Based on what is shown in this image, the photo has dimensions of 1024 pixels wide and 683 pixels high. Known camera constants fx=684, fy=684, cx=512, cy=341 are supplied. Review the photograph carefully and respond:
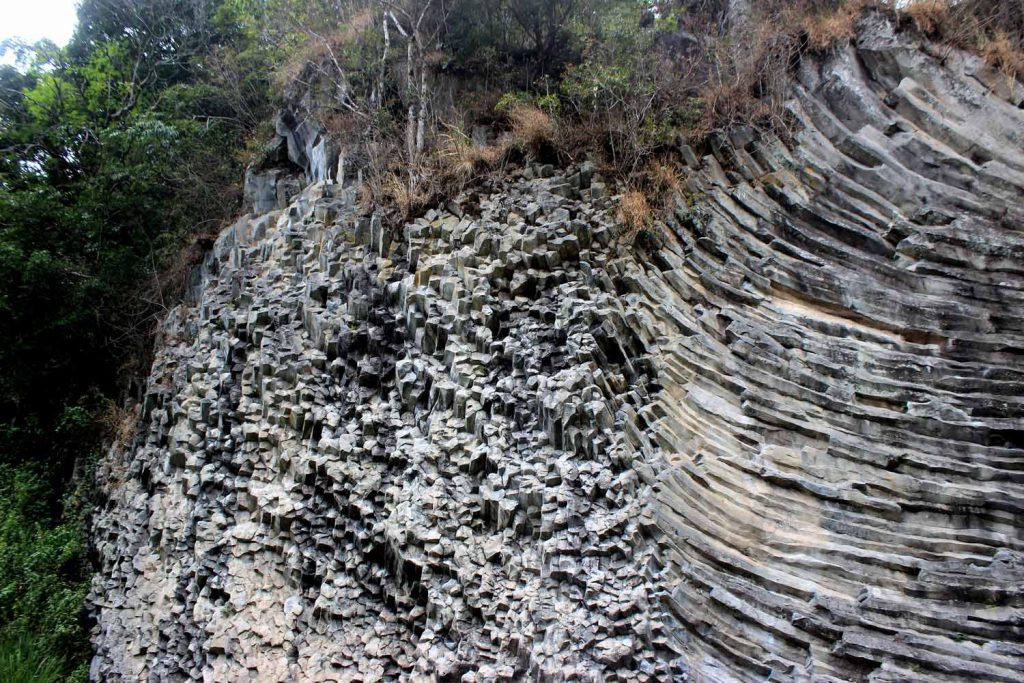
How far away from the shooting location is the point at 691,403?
676 cm

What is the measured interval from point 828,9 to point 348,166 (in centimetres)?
747

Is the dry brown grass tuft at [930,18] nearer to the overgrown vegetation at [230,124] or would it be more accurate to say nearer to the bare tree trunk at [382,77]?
the overgrown vegetation at [230,124]

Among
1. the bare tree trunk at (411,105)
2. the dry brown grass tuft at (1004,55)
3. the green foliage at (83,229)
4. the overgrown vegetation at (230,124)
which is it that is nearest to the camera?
the dry brown grass tuft at (1004,55)

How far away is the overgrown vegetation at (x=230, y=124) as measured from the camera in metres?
9.15

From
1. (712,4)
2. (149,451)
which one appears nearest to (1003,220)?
(712,4)

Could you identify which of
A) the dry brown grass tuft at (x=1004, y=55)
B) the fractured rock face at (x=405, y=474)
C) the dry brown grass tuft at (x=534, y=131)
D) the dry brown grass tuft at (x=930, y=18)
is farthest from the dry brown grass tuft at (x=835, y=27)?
the fractured rock face at (x=405, y=474)

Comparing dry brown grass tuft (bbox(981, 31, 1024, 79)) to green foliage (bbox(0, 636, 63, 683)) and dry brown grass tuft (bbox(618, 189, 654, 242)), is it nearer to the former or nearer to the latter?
dry brown grass tuft (bbox(618, 189, 654, 242))

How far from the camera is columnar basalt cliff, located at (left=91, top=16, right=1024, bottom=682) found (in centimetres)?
550

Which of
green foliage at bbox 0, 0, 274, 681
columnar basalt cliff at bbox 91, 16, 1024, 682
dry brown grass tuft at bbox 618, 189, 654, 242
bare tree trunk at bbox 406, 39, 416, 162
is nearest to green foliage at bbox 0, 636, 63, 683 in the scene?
columnar basalt cliff at bbox 91, 16, 1024, 682

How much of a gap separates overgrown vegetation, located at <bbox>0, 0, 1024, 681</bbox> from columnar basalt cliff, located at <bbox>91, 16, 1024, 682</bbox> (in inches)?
25.5

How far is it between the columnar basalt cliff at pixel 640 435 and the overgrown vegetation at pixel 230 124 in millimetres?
648

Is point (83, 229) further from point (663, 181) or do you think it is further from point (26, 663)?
point (663, 181)

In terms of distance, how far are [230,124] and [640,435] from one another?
495 inches

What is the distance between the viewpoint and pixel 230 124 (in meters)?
15.0
